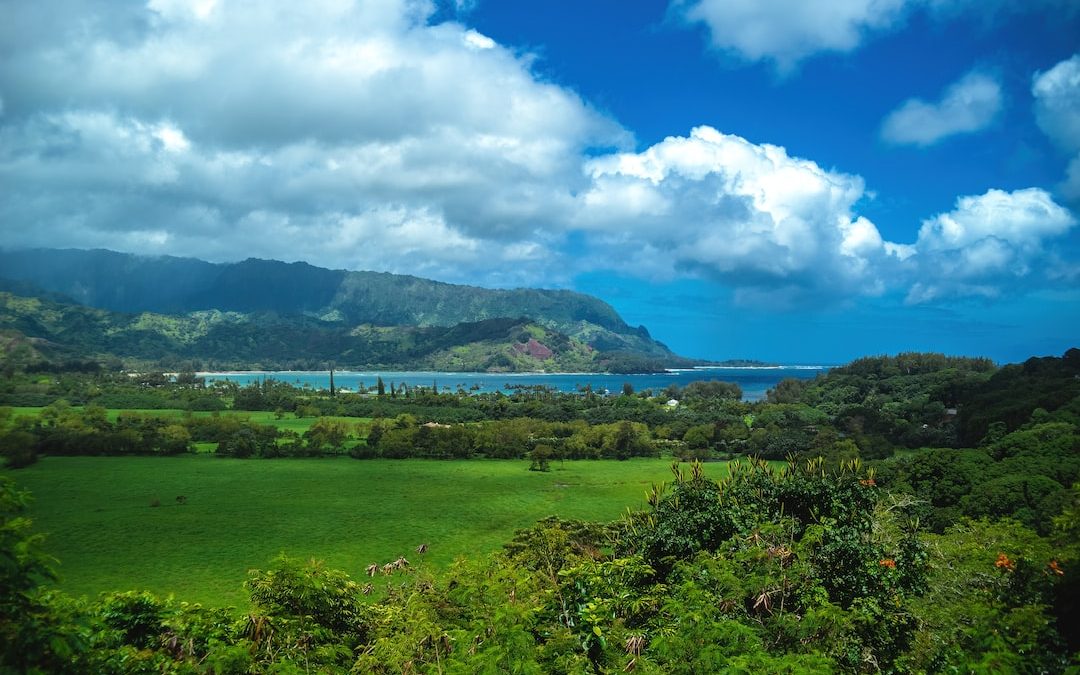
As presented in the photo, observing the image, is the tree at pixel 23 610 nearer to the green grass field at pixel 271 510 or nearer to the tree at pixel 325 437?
the green grass field at pixel 271 510

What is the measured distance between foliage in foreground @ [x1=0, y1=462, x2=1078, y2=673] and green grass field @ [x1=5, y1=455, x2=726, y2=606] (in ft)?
60.8

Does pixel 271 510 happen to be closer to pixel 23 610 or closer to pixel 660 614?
pixel 660 614

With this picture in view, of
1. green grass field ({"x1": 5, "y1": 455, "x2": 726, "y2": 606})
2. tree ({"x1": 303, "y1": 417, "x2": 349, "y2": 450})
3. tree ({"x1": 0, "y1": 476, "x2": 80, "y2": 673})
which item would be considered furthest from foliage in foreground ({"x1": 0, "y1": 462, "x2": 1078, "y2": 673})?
tree ({"x1": 303, "y1": 417, "x2": 349, "y2": 450})

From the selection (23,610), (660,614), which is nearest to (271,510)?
(660,614)

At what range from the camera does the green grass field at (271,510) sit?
37.2 meters

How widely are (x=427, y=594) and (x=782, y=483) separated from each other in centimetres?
1228

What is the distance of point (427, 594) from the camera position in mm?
15289

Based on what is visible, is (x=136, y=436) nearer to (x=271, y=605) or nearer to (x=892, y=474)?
(x=271, y=605)

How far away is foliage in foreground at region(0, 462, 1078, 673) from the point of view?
30.1 feet

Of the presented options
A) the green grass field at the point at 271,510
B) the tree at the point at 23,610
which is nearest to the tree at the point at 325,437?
the green grass field at the point at 271,510

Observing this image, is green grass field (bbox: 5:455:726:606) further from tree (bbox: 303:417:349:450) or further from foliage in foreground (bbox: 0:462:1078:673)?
foliage in foreground (bbox: 0:462:1078:673)

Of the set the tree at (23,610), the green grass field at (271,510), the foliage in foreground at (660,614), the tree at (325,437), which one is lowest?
the green grass field at (271,510)

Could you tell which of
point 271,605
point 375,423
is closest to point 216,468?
point 375,423

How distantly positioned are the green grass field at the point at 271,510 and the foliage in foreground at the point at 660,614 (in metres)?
18.5
